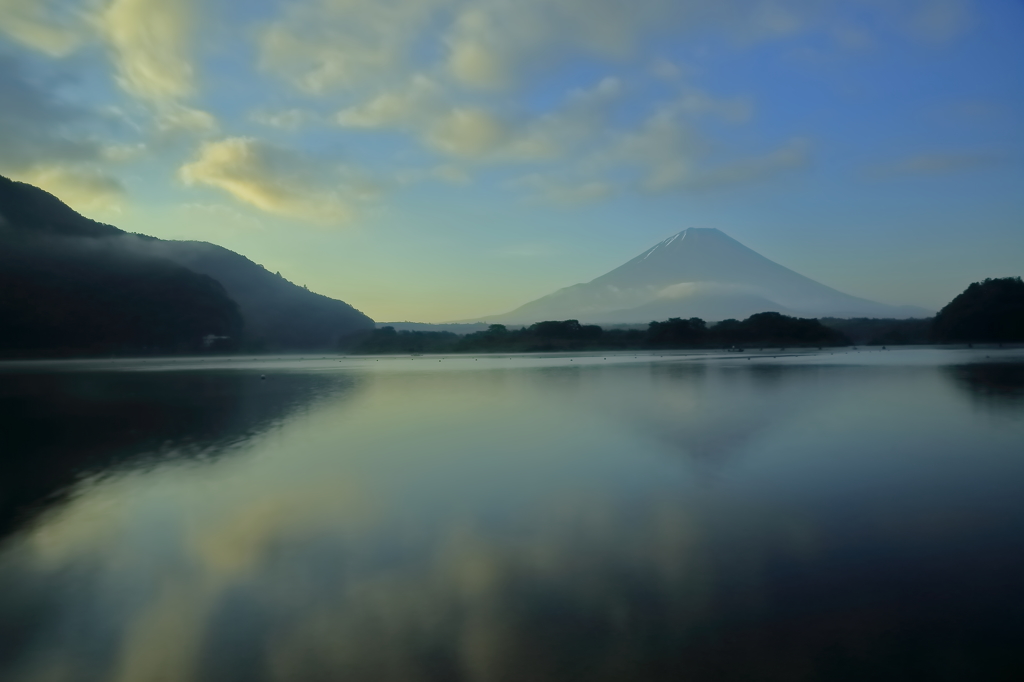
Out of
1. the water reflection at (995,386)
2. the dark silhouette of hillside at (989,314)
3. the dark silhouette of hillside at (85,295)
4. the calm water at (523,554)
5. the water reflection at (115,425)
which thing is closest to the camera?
the calm water at (523,554)

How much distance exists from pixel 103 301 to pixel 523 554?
10561cm

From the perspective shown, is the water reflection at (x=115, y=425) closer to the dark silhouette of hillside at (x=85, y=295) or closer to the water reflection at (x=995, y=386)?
the water reflection at (x=995, y=386)

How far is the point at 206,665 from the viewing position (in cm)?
397

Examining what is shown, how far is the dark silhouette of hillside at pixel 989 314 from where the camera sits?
79062mm

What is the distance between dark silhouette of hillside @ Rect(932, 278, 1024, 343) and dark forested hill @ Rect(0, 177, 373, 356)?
108m

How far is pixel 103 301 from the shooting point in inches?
3627

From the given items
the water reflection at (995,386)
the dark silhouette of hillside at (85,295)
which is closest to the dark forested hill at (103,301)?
the dark silhouette of hillside at (85,295)

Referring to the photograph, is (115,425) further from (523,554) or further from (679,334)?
(679,334)

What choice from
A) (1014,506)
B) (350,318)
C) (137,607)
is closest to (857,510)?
(1014,506)

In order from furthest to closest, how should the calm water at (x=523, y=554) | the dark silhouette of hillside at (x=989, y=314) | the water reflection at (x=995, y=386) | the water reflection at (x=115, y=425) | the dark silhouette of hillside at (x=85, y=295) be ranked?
1. the dark silhouette of hillside at (x=85, y=295)
2. the dark silhouette of hillside at (x=989, y=314)
3. the water reflection at (x=995, y=386)
4. the water reflection at (x=115, y=425)
5. the calm water at (x=523, y=554)

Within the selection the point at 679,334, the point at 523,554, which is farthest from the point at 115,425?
the point at 679,334

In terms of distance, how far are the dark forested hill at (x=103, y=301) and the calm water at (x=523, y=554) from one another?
88171mm

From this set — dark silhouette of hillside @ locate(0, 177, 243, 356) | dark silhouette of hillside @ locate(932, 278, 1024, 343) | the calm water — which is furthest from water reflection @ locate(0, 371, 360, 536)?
dark silhouette of hillside @ locate(932, 278, 1024, 343)

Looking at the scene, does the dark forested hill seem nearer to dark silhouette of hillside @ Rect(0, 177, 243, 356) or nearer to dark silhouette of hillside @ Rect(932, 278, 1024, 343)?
dark silhouette of hillside @ Rect(0, 177, 243, 356)
